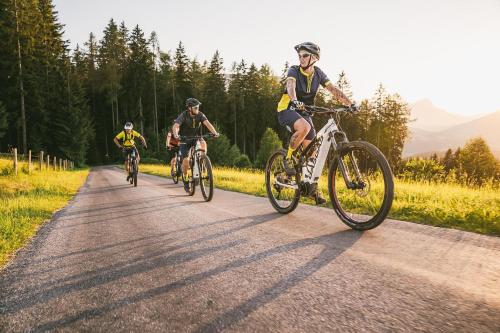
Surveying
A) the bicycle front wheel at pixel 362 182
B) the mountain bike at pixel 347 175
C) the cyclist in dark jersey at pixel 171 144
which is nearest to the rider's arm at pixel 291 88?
the mountain bike at pixel 347 175

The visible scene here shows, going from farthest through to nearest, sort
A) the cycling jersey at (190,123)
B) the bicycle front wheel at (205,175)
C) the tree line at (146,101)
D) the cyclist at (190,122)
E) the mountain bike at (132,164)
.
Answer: the tree line at (146,101) → the mountain bike at (132,164) → the cycling jersey at (190,123) → the cyclist at (190,122) → the bicycle front wheel at (205,175)

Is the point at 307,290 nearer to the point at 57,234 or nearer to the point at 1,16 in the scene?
the point at 57,234

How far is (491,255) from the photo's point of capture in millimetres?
2820

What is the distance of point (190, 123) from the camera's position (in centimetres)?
883

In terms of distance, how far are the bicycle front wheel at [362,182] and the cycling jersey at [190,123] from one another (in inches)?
205

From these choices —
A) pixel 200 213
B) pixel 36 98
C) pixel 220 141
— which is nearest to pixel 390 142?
pixel 220 141

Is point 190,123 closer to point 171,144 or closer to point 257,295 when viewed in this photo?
point 171,144

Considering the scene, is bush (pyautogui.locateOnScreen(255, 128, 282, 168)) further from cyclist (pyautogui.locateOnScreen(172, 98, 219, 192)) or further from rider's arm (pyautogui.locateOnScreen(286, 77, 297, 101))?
rider's arm (pyautogui.locateOnScreen(286, 77, 297, 101))

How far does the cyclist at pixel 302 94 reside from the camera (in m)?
4.91

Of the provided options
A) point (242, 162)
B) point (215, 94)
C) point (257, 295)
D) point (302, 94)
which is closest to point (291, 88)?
point (302, 94)

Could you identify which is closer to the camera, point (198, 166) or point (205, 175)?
point (205, 175)

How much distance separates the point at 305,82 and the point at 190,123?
4.37 meters

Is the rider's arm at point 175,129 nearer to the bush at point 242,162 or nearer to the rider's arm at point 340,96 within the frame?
the rider's arm at point 340,96

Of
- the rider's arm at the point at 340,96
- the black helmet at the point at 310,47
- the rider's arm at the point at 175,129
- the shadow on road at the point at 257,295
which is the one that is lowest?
the shadow on road at the point at 257,295
